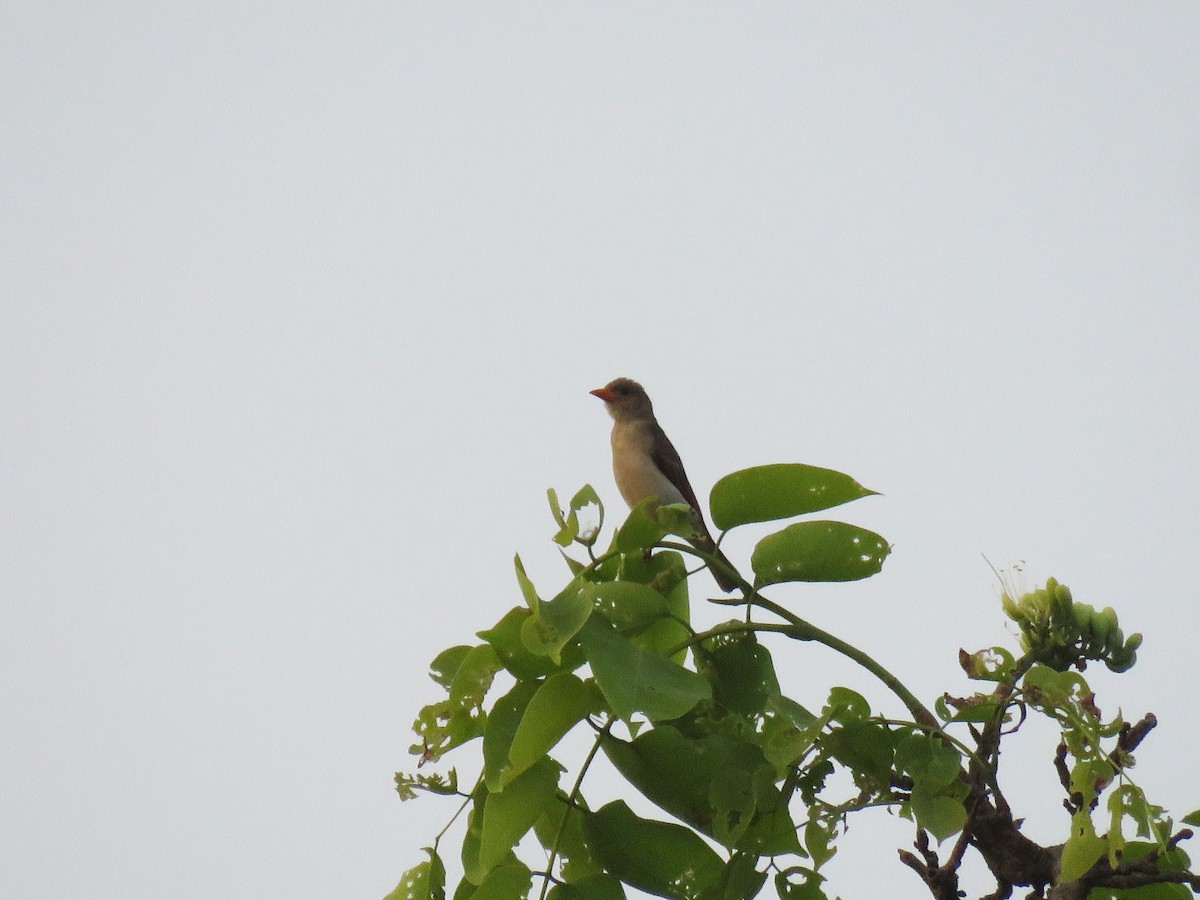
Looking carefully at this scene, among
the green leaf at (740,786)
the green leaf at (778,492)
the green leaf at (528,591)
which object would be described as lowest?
the green leaf at (740,786)

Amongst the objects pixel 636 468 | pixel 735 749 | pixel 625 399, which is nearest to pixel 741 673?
pixel 735 749

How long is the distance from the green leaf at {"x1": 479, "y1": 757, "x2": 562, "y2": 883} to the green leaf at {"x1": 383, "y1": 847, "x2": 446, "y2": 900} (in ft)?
0.68

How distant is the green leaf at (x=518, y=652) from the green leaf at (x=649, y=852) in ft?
1.00

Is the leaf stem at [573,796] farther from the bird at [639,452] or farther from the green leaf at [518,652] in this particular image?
the bird at [639,452]

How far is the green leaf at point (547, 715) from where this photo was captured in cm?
165

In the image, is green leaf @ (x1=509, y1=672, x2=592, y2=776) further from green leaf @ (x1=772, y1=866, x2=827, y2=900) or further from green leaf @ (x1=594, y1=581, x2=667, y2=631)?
green leaf @ (x1=772, y1=866, x2=827, y2=900)

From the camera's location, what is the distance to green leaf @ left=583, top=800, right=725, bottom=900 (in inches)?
74.1

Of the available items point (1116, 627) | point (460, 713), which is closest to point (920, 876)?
point (1116, 627)

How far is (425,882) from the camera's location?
193 cm

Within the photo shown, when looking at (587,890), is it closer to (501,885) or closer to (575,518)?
(501,885)

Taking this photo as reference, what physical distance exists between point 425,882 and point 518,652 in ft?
1.58

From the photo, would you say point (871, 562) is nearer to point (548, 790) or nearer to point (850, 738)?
point (850, 738)

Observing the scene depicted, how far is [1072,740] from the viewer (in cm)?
178

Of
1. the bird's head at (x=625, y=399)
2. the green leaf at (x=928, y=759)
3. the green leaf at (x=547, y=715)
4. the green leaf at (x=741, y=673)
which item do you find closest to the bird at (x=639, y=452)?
the bird's head at (x=625, y=399)
